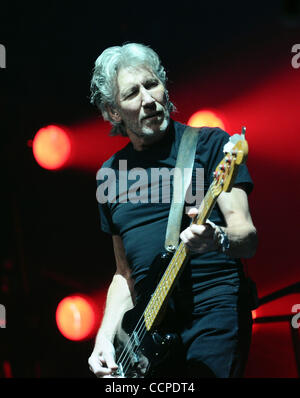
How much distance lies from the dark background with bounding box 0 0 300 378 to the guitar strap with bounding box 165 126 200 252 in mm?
570

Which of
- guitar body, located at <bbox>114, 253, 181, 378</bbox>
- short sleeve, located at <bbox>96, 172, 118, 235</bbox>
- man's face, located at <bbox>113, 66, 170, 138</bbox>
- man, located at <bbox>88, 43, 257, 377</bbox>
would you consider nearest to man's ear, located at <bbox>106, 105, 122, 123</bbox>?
man, located at <bbox>88, 43, 257, 377</bbox>

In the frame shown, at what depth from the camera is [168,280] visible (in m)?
1.55

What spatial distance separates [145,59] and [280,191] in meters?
0.80

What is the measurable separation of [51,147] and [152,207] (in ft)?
3.11

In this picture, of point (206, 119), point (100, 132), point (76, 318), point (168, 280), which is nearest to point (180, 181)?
point (168, 280)

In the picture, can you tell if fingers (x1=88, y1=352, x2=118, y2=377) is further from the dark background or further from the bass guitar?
the dark background

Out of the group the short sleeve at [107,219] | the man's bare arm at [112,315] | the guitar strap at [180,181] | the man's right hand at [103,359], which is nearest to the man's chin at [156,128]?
the guitar strap at [180,181]

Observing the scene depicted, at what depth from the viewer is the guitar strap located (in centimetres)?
164

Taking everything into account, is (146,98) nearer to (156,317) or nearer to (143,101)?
(143,101)

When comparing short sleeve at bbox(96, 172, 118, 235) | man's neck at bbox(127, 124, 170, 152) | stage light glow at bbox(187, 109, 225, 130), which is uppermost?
stage light glow at bbox(187, 109, 225, 130)

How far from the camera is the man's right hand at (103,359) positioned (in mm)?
1707

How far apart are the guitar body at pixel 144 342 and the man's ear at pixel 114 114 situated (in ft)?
2.22

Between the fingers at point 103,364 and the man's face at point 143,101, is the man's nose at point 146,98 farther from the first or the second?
the fingers at point 103,364

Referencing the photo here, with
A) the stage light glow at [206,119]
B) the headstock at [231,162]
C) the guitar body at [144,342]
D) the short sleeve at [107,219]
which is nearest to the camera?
the headstock at [231,162]
